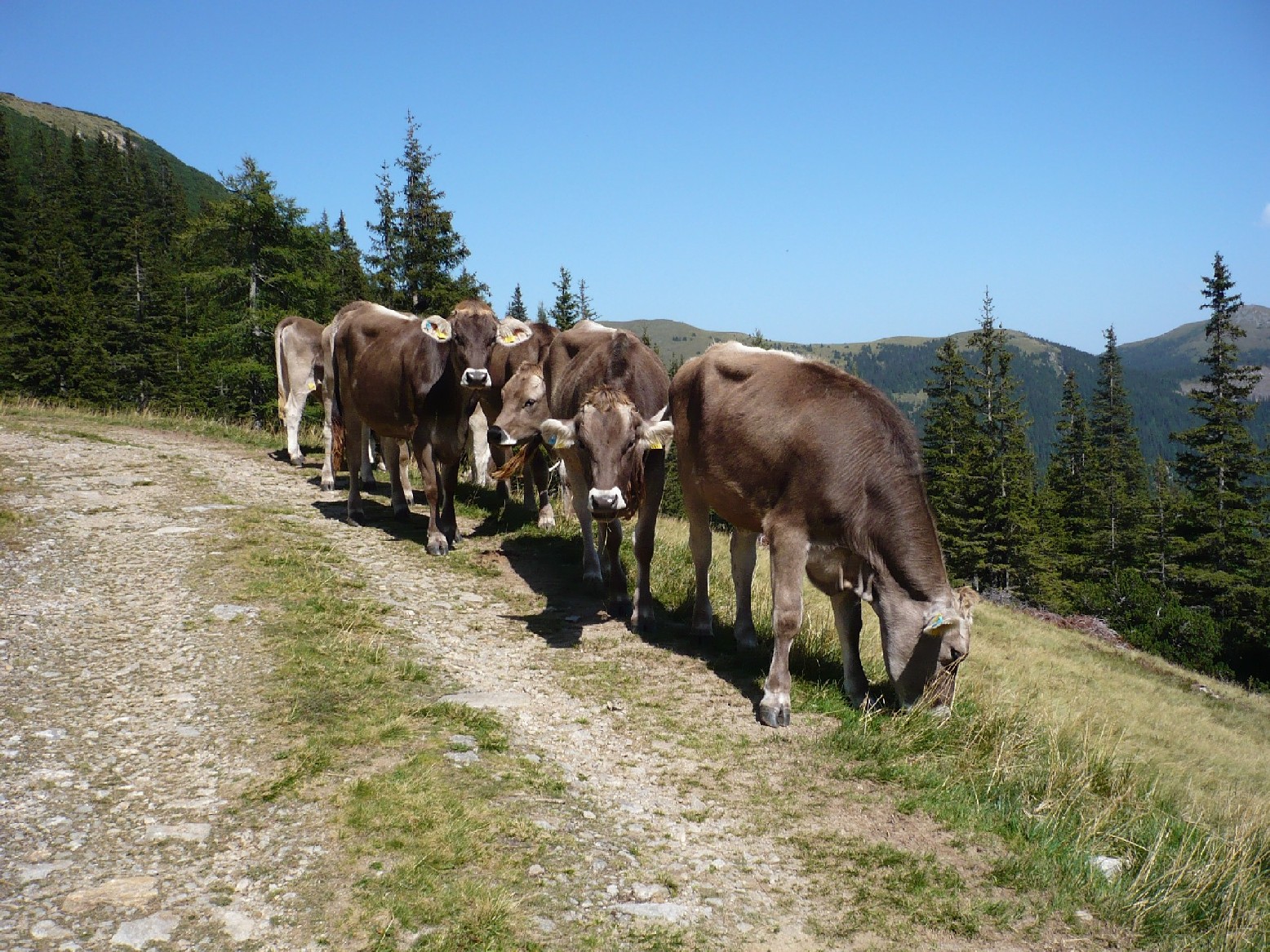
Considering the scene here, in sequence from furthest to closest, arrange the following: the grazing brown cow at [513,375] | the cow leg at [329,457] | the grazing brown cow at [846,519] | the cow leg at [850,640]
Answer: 1. the cow leg at [329,457]
2. the grazing brown cow at [513,375]
3. the cow leg at [850,640]
4. the grazing brown cow at [846,519]

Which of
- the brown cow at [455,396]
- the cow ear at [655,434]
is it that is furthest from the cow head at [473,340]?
the cow ear at [655,434]

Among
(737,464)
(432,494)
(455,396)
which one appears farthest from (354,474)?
(737,464)

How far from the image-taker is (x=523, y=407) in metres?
11.7

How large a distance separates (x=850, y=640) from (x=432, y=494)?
644 centimetres

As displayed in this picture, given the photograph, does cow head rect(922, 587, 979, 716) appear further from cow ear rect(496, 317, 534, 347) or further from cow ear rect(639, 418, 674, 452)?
cow ear rect(496, 317, 534, 347)

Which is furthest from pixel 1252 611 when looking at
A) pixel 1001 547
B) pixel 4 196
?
pixel 4 196

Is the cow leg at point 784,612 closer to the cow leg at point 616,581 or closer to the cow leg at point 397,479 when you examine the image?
the cow leg at point 616,581

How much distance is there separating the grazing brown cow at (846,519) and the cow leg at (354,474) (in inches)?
273

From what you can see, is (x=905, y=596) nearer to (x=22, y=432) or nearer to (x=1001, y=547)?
(x=22, y=432)

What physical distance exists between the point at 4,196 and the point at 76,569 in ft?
354

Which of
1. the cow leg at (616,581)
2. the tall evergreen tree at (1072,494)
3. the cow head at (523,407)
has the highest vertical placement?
the cow head at (523,407)

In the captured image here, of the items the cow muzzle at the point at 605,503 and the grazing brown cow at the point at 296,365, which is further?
the grazing brown cow at the point at 296,365

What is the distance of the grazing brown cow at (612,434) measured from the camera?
781cm

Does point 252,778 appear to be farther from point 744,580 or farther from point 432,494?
point 432,494
